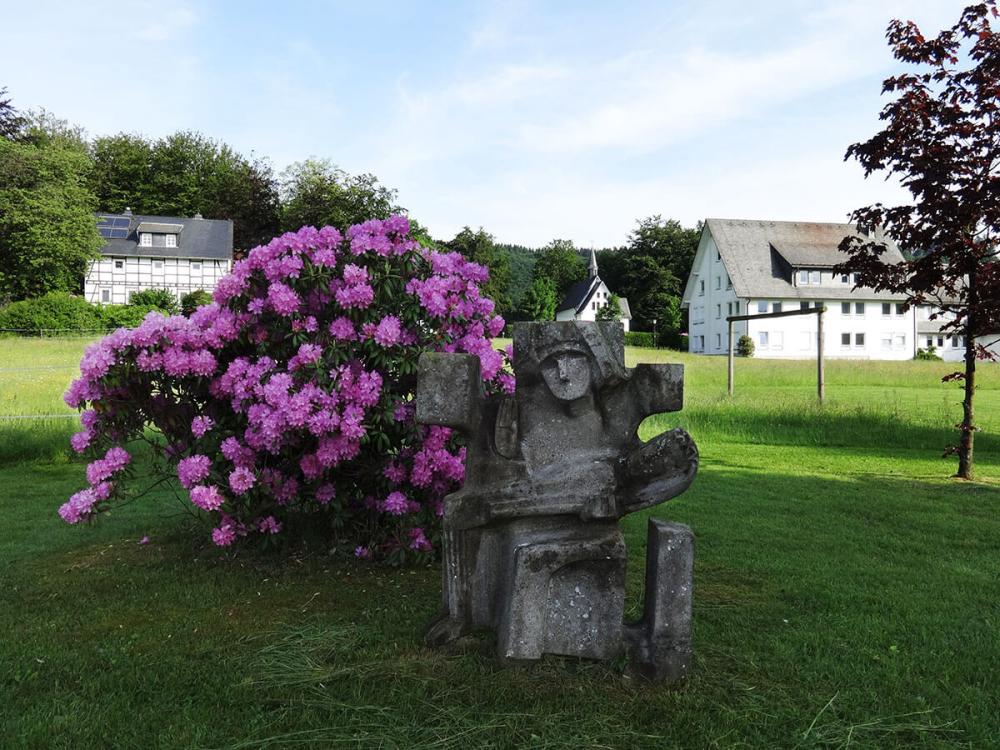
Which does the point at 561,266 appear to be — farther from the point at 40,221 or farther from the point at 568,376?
the point at 568,376

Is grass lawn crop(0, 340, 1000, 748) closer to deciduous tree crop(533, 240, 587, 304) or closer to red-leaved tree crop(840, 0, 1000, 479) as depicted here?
red-leaved tree crop(840, 0, 1000, 479)

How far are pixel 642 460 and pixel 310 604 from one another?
2213mm

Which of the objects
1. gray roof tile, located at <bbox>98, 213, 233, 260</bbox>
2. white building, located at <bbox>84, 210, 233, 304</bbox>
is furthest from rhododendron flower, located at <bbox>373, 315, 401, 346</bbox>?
gray roof tile, located at <bbox>98, 213, 233, 260</bbox>

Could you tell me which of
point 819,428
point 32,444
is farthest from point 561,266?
point 32,444

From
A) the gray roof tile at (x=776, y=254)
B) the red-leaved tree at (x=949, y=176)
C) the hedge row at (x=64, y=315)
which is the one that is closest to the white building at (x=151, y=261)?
the hedge row at (x=64, y=315)

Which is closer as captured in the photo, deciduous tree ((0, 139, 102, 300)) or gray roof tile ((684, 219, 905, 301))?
deciduous tree ((0, 139, 102, 300))

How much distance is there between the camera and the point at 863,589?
4602 millimetres

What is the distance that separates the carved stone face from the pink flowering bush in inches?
54.3

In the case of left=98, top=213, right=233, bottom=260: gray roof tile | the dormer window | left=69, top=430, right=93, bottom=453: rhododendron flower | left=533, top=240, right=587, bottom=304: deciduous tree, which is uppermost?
left=533, top=240, right=587, bottom=304: deciduous tree

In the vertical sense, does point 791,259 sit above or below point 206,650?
above

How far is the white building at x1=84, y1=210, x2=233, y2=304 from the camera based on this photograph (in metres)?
52.9

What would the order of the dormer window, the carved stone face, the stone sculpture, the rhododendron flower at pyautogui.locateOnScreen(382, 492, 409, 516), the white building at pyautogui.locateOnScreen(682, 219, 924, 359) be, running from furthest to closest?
the dormer window < the white building at pyautogui.locateOnScreen(682, 219, 924, 359) < the rhododendron flower at pyautogui.locateOnScreen(382, 492, 409, 516) < the carved stone face < the stone sculpture

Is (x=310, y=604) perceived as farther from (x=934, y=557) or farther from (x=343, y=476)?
(x=934, y=557)

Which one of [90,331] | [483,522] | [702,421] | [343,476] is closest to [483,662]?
[483,522]
